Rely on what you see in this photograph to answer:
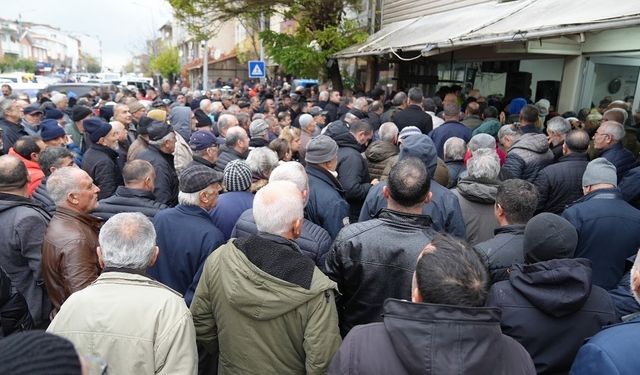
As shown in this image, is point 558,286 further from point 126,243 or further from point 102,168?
point 102,168

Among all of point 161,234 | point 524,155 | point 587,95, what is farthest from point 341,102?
point 161,234

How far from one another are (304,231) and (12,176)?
7.43 feet

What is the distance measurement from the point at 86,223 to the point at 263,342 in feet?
5.43

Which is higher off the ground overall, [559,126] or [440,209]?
[559,126]

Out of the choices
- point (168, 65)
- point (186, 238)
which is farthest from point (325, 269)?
point (168, 65)

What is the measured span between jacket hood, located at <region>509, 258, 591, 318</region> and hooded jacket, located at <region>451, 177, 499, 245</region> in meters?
1.52

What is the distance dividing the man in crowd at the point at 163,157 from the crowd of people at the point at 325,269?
0.05 m

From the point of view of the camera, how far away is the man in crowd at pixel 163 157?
15.8 feet

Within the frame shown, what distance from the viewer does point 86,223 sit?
3.11 metres

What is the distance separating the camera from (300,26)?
44.5 ft

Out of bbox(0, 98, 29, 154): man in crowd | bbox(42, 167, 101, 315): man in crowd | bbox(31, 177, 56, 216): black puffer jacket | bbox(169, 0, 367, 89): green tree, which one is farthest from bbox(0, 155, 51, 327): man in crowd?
bbox(169, 0, 367, 89): green tree

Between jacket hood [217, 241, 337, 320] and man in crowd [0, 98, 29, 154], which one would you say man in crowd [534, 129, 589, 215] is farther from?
man in crowd [0, 98, 29, 154]

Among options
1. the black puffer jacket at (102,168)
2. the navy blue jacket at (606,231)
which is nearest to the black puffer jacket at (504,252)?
the navy blue jacket at (606,231)

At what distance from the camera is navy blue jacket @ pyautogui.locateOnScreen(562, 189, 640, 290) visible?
342 centimetres
